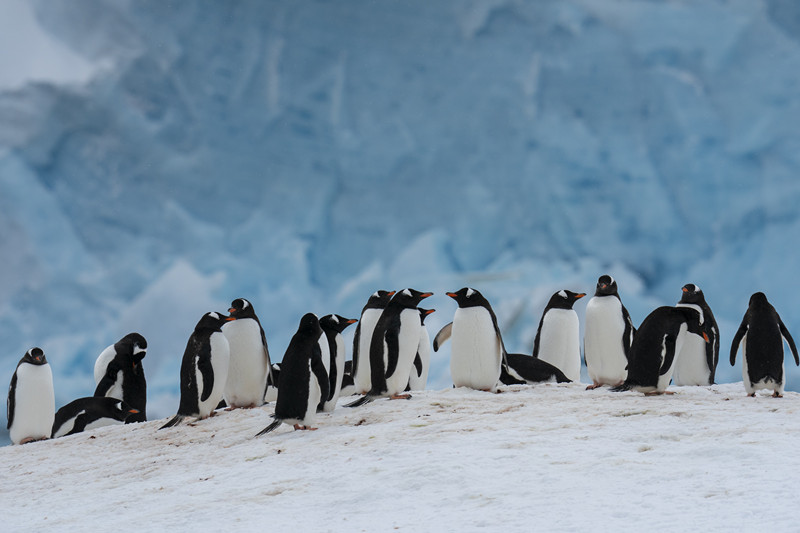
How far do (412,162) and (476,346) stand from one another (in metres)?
10.3

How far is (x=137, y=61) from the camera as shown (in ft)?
55.2

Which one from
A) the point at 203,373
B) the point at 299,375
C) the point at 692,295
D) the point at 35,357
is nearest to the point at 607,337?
the point at 692,295

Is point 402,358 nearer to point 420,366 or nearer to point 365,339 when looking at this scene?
point 365,339

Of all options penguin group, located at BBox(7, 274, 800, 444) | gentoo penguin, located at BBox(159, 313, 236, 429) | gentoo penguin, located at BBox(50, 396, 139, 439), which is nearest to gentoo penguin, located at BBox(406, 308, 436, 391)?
penguin group, located at BBox(7, 274, 800, 444)

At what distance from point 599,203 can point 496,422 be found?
10483 mm

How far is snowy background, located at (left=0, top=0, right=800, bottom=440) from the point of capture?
13.5 metres

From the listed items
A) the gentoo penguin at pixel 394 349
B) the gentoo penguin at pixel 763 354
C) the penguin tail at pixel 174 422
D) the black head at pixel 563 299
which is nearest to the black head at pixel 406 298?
the gentoo penguin at pixel 394 349

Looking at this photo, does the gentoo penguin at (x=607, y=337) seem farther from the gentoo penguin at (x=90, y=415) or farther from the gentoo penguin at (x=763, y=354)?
the gentoo penguin at (x=90, y=415)

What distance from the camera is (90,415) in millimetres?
7117

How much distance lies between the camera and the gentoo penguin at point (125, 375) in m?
7.63

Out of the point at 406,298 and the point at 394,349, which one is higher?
the point at 406,298

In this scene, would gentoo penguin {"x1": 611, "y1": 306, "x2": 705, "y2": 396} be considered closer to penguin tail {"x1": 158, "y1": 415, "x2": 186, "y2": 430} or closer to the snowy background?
penguin tail {"x1": 158, "y1": 415, "x2": 186, "y2": 430}

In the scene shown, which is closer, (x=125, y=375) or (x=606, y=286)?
(x=606, y=286)

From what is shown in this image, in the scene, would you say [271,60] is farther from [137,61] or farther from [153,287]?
[153,287]
